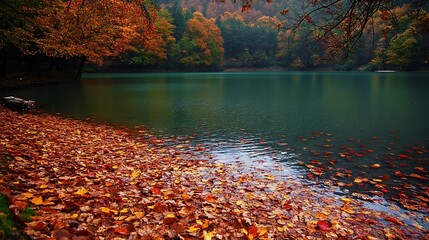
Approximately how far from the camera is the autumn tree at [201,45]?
83.2m

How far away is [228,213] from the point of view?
5.07 m

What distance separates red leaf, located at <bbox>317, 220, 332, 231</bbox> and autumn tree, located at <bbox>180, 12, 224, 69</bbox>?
259ft

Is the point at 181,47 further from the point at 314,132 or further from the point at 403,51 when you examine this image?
the point at 314,132

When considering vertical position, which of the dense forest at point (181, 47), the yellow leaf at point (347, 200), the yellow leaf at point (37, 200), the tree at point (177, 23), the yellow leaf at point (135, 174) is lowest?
the yellow leaf at point (347, 200)

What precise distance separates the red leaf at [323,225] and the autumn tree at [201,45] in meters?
79.0

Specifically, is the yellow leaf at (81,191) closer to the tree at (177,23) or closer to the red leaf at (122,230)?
the red leaf at (122,230)

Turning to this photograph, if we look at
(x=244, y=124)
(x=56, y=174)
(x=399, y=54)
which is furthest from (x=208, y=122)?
(x=399, y=54)

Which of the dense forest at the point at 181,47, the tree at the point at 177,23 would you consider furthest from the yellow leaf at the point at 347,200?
the tree at the point at 177,23

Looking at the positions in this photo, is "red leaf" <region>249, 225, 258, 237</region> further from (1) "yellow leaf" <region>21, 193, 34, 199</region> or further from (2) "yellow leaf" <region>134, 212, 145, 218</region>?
(1) "yellow leaf" <region>21, 193, 34, 199</region>

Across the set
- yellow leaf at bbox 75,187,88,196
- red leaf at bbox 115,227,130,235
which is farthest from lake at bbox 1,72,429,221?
red leaf at bbox 115,227,130,235

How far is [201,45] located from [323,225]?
84796mm

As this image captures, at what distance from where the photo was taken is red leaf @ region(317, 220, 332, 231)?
4817 millimetres

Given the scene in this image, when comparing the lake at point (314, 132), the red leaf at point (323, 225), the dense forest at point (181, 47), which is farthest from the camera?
the dense forest at point (181, 47)

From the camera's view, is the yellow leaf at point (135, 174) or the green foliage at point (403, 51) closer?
the yellow leaf at point (135, 174)
